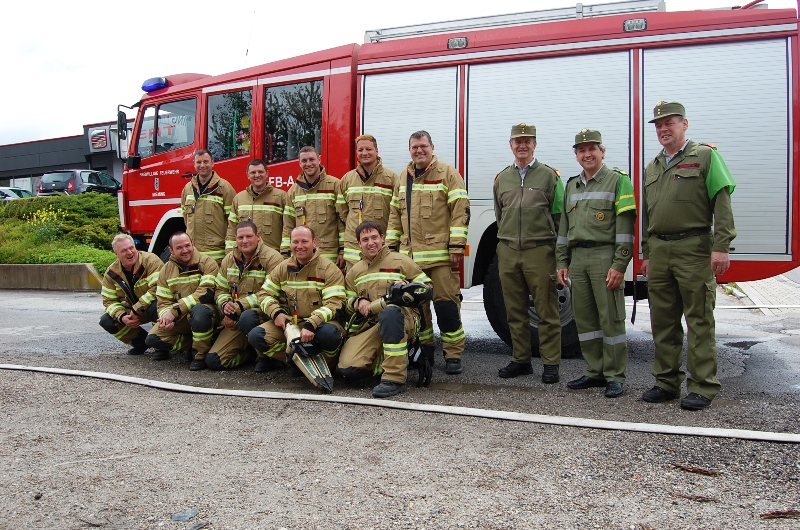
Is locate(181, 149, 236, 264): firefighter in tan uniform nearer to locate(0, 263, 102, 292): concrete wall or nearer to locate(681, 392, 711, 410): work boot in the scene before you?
locate(681, 392, 711, 410): work boot

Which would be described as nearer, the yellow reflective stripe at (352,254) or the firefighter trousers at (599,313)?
the firefighter trousers at (599,313)

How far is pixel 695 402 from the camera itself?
4.19 metres

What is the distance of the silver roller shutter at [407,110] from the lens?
6.13m

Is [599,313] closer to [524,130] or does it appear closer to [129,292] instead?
[524,130]

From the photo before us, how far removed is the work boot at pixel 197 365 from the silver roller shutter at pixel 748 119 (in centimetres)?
426

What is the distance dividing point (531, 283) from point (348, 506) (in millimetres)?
2741

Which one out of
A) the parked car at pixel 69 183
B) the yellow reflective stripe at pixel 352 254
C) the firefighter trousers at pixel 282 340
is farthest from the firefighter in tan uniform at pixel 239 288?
the parked car at pixel 69 183

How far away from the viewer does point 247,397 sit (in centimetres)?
459

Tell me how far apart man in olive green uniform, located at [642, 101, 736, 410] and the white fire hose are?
615mm

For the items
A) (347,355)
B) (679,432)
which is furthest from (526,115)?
(679,432)

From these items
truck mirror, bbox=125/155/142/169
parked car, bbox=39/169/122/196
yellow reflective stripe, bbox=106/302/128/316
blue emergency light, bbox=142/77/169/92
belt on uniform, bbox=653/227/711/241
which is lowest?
yellow reflective stripe, bbox=106/302/128/316

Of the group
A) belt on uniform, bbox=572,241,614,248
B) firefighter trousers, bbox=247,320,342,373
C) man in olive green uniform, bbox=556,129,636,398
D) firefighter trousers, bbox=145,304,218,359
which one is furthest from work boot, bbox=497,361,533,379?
firefighter trousers, bbox=145,304,218,359

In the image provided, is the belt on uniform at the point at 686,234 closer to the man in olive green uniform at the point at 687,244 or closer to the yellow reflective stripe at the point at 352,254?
the man in olive green uniform at the point at 687,244

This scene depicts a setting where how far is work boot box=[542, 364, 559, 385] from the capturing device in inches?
198
